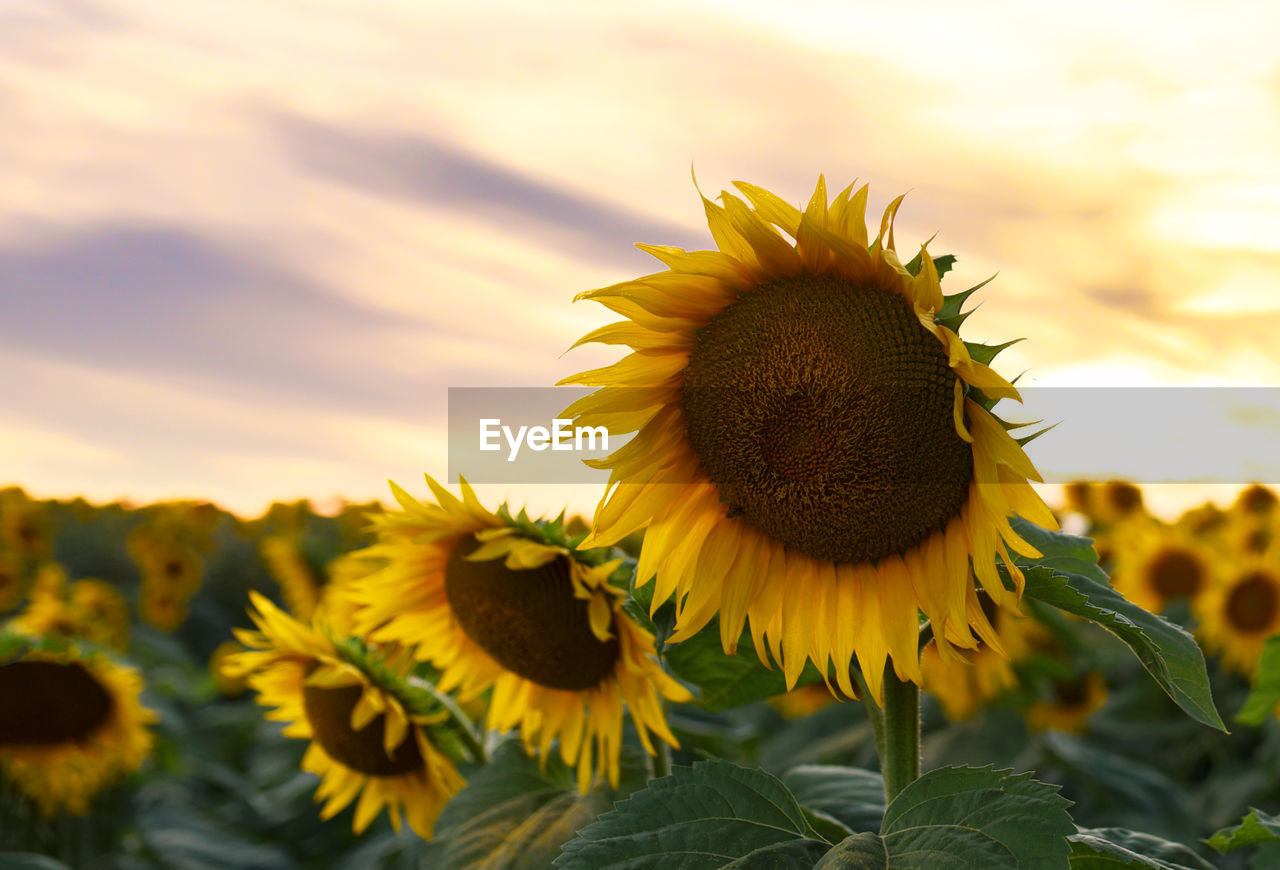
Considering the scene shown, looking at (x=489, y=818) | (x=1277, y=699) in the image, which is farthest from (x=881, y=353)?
(x=1277, y=699)

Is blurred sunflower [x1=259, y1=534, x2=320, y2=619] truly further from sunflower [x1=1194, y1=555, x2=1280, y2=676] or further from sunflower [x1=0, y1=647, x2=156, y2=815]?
sunflower [x1=1194, y1=555, x2=1280, y2=676]

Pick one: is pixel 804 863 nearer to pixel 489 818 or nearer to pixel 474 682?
pixel 489 818

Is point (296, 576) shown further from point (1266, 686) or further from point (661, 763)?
point (1266, 686)

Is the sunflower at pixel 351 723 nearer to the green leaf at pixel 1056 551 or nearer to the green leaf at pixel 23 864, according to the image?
the green leaf at pixel 23 864

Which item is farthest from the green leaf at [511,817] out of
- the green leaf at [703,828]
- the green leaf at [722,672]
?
the green leaf at [703,828]

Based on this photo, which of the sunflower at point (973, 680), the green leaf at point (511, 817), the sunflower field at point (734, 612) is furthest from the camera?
the sunflower at point (973, 680)
